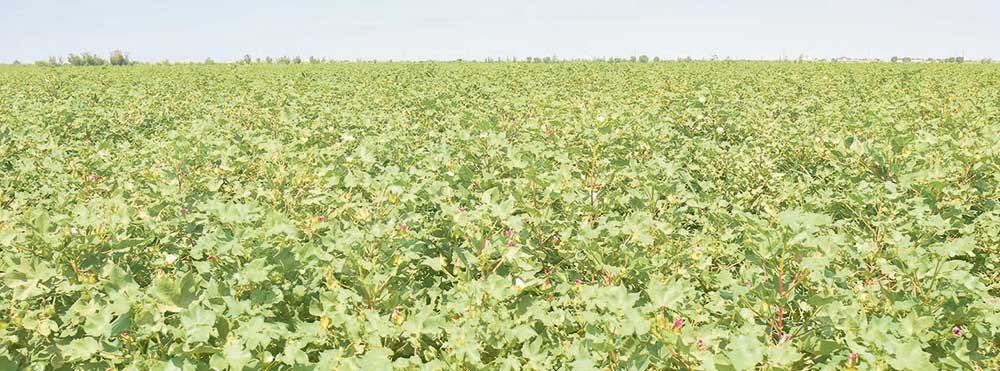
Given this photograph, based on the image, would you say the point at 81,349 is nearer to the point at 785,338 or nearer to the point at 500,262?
the point at 500,262

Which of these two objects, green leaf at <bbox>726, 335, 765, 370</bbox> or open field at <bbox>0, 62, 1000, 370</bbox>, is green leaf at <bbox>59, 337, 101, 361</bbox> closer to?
open field at <bbox>0, 62, 1000, 370</bbox>

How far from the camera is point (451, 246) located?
3.67 meters

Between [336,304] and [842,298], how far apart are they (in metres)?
2.17

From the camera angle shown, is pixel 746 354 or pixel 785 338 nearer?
pixel 746 354

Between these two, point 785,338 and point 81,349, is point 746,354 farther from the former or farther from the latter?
point 81,349

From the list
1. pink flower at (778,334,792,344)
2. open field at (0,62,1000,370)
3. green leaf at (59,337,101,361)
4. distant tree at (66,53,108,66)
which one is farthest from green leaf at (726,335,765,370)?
distant tree at (66,53,108,66)

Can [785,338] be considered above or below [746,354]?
below

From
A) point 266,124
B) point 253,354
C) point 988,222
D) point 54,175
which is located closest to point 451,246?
point 253,354

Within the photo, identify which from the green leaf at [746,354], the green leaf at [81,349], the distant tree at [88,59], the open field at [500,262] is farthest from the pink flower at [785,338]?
the distant tree at [88,59]

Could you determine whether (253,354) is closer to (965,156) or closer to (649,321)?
(649,321)

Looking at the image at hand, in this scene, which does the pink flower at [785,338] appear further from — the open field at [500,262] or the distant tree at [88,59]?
the distant tree at [88,59]

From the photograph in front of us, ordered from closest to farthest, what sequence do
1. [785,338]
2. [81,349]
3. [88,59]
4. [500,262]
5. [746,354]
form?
[746,354], [81,349], [785,338], [500,262], [88,59]

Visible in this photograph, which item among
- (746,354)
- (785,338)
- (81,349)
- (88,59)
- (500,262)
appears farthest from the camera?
(88,59)

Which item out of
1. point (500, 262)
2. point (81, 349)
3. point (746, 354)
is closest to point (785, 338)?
point (746, 354)
